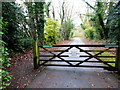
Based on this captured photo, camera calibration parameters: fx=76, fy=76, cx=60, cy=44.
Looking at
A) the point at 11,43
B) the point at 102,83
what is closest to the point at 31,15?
the point at 11,43

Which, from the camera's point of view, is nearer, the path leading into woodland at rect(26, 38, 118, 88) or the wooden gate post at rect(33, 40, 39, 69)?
the path leading into woodland at rect(26, 38, 118, 88)

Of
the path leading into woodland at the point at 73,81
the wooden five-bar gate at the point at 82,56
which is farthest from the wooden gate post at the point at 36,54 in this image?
the path leading into woodland at the point at 73,81

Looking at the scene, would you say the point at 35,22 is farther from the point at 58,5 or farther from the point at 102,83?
the point at 58,5

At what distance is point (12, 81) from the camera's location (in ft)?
9.30

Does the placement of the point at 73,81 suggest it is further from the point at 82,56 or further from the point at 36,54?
the point at 36,54

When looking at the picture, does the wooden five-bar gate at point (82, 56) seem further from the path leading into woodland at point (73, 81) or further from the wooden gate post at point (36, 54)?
the path leading into woodland at point (73, 81)

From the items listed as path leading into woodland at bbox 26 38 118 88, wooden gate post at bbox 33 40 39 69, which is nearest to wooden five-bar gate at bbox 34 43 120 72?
wooden gate post at bbox 33 40 39 69

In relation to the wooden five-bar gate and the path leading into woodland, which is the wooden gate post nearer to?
the wooden five-bar gate

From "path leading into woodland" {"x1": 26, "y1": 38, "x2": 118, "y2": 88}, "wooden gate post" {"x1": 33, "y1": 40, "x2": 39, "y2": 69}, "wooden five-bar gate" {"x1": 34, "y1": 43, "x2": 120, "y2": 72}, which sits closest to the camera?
"path leading into woodland" {"x1": 26, "y1": 38, "x2": 118, "y2": 88}

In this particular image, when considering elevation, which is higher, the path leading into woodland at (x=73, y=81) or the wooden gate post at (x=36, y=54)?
the wooden gate post at (x=36, y=54)

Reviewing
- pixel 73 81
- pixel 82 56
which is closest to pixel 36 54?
pixel 73 81

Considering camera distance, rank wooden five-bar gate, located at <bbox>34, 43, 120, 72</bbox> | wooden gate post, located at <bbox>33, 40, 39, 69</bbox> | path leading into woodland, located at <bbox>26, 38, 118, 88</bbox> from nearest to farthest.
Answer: path leading into woodland, located at <bbox>26, 38, 118, 88</bbox>
wooden five-bar gate, located at <bbox>34, 43, 120, 72</bbox>
wooden gate post, located at <bbox>33, 40, 39, 69</bbox>

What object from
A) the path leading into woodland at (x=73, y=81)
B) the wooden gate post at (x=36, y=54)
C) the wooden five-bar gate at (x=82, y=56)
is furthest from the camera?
the wooden gate post at (x=36, y=54)

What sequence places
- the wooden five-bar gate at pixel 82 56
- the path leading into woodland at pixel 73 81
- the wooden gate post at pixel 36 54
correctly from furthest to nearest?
the wooden gate post at pixel 36 54, the wooden five-bar gate at pixel 82 56, the path leading into woodland at pixel 73 81
